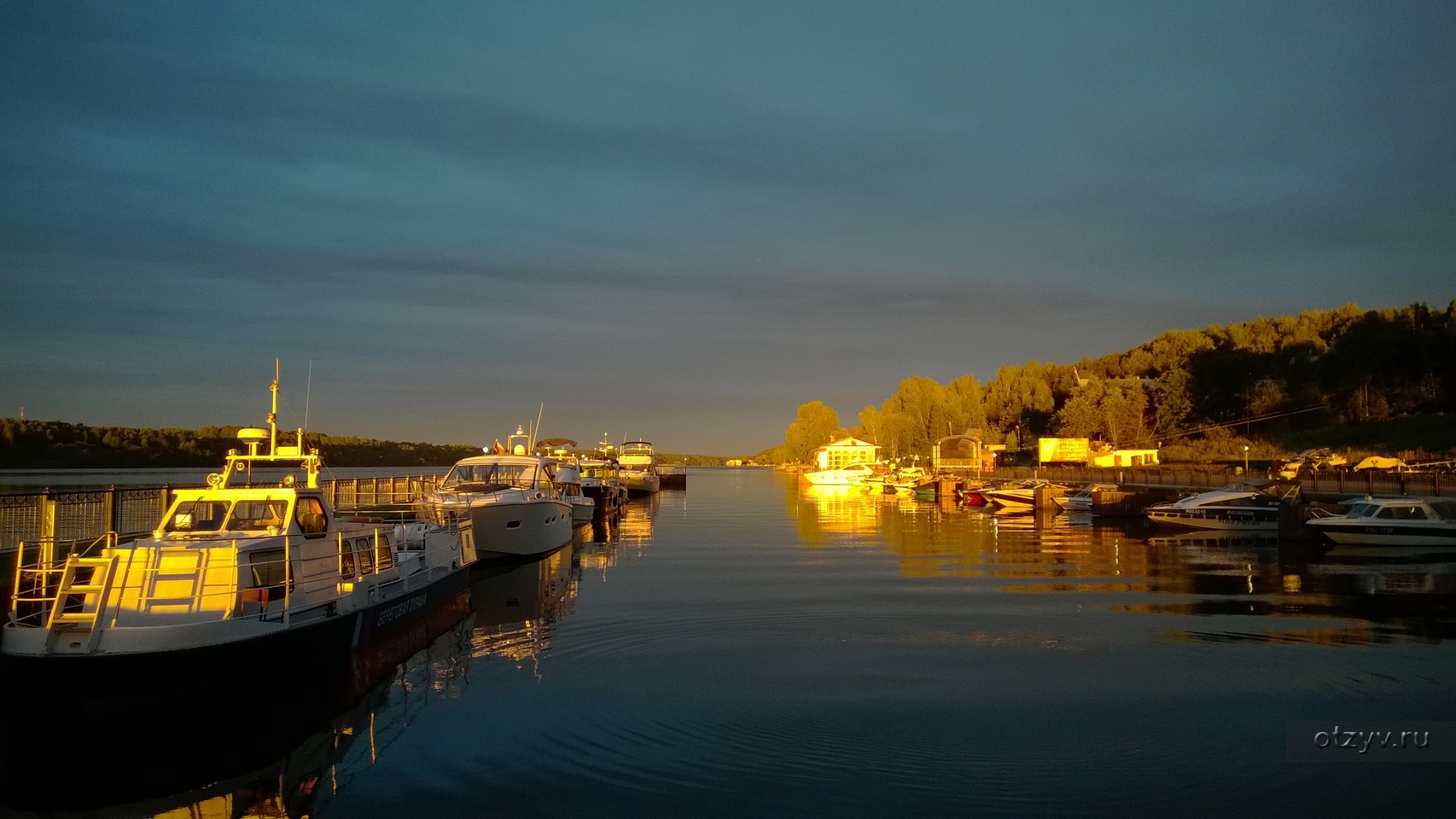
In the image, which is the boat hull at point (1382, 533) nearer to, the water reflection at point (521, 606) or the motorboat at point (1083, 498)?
the motorboat at point (1083, 498)

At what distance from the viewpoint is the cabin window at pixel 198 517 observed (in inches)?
539

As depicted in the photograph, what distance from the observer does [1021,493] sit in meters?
56.9

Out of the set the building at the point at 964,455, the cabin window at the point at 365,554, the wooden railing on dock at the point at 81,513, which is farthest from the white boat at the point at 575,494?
the building at the point at 964,455

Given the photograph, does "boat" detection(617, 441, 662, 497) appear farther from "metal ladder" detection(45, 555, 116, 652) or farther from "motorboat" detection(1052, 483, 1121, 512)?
"metal ladder" detection(45, 555, 116, 652)

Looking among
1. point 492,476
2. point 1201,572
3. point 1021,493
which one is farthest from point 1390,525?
point 492,476

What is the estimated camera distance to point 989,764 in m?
9.87

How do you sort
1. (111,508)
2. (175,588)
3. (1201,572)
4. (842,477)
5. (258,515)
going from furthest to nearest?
(842,477) → (1201,572) → (111,508) → (258,515) → (175,588)

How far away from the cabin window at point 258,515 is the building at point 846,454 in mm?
107091

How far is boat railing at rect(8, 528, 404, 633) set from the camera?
1107 centimetres

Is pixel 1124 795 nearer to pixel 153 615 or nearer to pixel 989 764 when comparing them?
pixel 989 764

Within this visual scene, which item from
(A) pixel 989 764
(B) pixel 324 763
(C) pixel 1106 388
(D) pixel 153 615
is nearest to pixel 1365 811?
(A) pixel 989 764

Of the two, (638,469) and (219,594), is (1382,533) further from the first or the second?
(638,469)

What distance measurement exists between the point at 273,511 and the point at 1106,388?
98210 mm

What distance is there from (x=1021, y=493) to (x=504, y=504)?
37832mm
